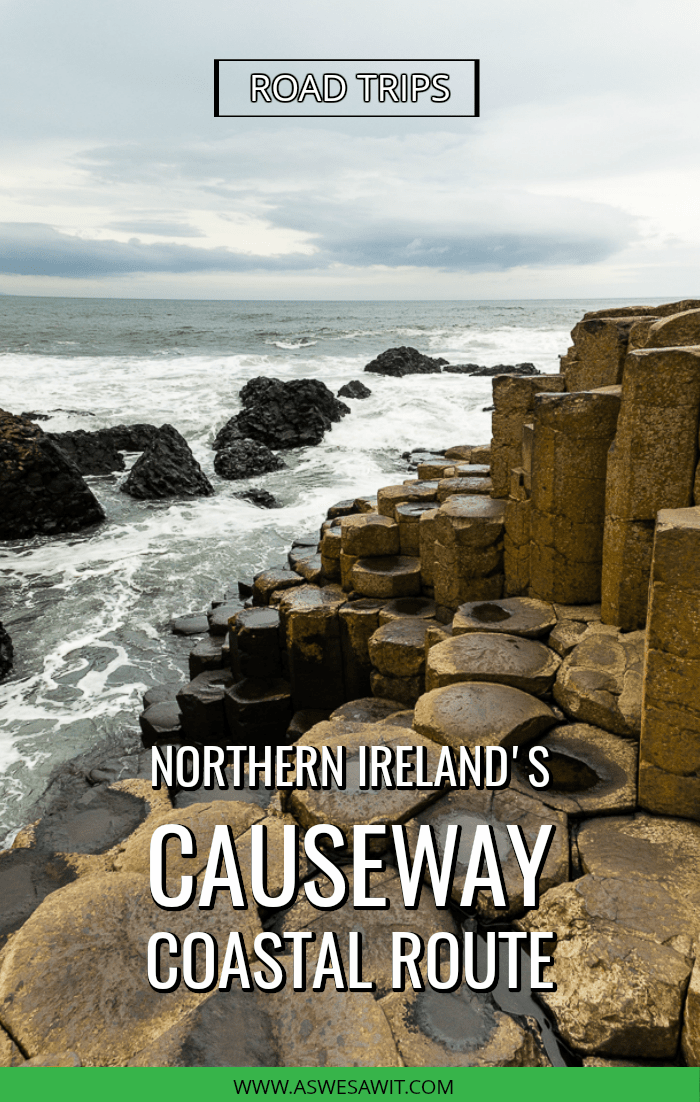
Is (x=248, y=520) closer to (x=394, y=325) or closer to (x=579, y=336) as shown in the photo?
(x=579, y=336)

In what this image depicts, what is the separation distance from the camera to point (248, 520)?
1307cm

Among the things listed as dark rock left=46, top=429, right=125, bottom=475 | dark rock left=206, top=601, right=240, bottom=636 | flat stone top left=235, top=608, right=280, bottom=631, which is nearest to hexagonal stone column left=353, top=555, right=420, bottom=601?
flat stone top left=235, top=608, right=280, bottom=631

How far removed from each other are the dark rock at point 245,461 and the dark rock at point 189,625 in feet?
24.6

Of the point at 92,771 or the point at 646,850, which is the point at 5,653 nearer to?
the point at 92,771

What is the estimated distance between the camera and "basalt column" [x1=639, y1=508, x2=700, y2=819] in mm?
2588

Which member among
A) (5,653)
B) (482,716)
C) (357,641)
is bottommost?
(5,653)

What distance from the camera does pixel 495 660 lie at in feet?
13.1

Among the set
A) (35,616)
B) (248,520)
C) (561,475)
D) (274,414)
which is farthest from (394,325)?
(561,475)

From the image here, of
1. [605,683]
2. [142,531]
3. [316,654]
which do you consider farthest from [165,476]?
[605,683]

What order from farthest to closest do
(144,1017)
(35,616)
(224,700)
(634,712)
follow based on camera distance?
(35,616) < (224,700) < (634,712) < (144,1017)

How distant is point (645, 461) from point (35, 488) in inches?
468

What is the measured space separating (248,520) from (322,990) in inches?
442

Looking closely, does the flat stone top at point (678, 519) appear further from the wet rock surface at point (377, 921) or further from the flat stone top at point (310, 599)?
the flat stone top at point (310, 599)

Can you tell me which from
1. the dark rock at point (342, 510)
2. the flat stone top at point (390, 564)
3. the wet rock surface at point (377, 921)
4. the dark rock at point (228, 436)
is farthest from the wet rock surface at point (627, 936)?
the dark rock at point (228, 436)
